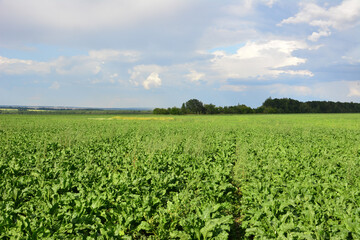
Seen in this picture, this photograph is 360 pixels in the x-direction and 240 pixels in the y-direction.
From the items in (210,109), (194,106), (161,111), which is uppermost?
(194,106)

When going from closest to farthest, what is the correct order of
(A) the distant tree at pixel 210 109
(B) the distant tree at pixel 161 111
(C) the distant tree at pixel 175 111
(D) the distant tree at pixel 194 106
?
(C) the distant tree at pixel 175 111
(A) the distant tree at pixel 210 109
(D) the distant tree at pixel 194 106
(B) the distant tree at pixel 161 111

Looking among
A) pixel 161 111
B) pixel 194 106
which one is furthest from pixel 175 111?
pixel 194 106

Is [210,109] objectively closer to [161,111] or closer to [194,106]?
[194,106]

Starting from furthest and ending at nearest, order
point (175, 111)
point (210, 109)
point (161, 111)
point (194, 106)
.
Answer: point (194, 106), point (161, 111), point (210, 109), point (175, 111)

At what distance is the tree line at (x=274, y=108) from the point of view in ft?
351

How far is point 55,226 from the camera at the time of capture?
4.57 metres

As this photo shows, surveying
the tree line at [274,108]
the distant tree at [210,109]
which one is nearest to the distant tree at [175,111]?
the tree line at [274,108]

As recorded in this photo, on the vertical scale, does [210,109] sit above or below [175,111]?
above

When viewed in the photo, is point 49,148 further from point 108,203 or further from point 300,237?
point 300,237

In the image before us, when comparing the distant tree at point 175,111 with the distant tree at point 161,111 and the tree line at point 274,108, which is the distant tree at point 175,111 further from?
the distant tree at point 161,111

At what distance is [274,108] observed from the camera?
113 meters

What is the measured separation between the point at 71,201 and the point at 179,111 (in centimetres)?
10002

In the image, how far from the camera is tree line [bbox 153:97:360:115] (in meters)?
107

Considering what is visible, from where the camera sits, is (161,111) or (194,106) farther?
(194,106)
